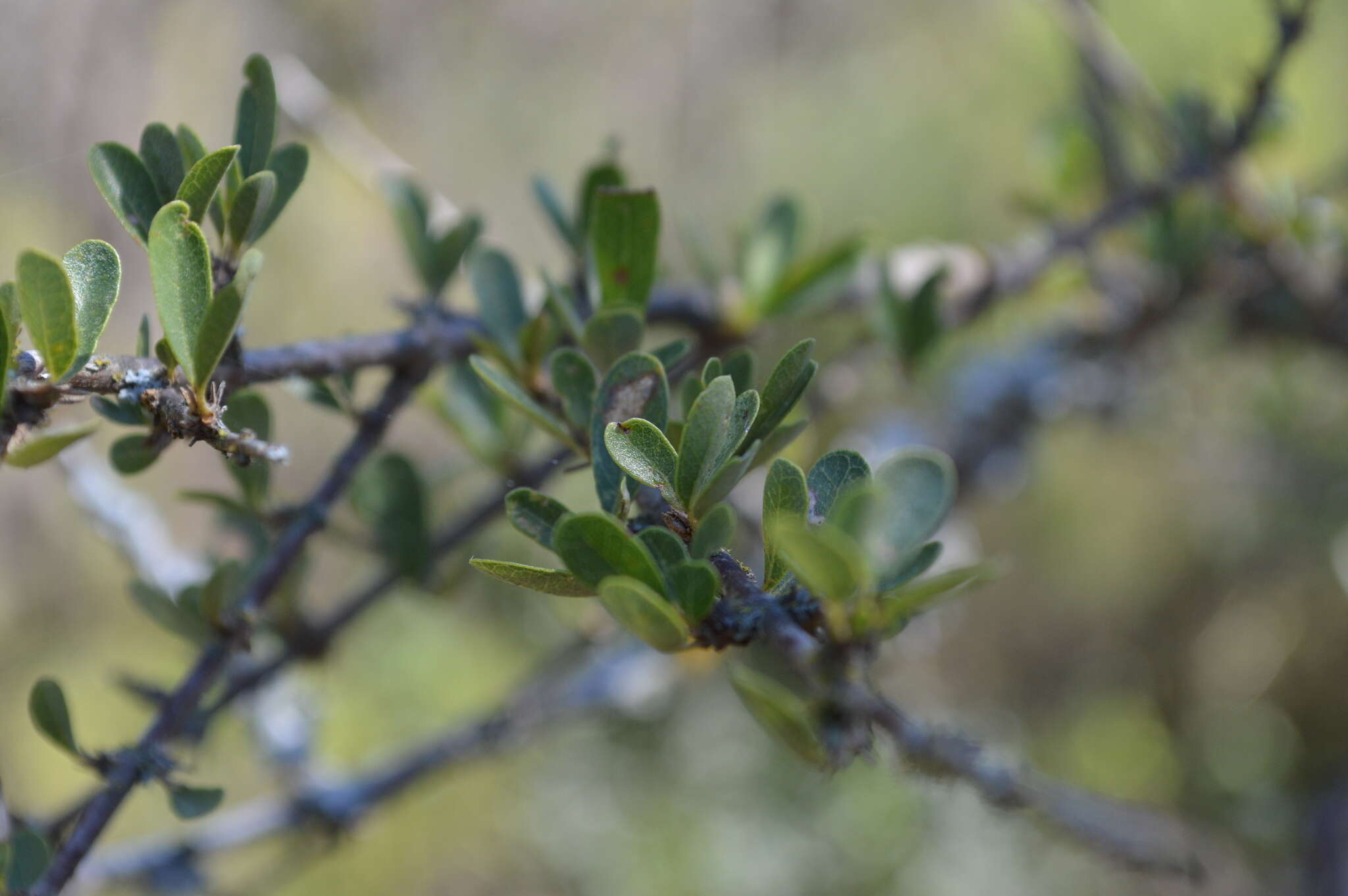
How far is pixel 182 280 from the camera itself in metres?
0.20

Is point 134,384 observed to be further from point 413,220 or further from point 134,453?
point 413,220

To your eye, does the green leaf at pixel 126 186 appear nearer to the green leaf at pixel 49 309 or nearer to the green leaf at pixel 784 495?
the green leaf at pixel 49 309

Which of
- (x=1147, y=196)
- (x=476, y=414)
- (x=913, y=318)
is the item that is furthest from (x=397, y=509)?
(x=1147, y=196)

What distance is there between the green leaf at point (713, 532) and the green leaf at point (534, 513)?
0.10ft

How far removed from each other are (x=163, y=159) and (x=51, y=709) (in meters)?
0.16

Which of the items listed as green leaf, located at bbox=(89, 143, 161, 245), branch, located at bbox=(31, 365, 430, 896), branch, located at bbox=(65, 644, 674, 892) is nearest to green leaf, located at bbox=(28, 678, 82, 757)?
branch, located at bbox=(31, 365, 430, 896)

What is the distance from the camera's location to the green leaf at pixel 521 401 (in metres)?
0.21

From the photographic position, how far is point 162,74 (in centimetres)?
193

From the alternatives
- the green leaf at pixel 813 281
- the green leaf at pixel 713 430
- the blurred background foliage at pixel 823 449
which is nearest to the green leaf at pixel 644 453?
the green leaf at pixel 713 430

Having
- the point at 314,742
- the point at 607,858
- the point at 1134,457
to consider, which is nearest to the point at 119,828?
the point at 607,858

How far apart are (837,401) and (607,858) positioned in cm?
118

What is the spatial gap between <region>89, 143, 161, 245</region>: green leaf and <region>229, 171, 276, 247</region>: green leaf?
20 millimetres

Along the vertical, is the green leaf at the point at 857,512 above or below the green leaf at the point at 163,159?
below

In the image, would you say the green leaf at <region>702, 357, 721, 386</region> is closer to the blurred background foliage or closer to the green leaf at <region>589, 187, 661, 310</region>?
the green leaf at <region>589, 187, 661, 310</region>
